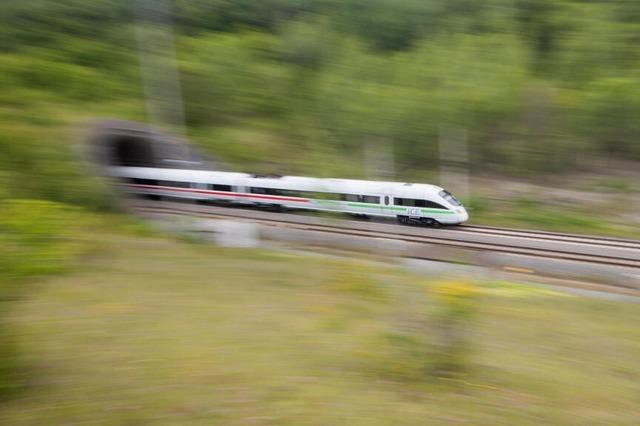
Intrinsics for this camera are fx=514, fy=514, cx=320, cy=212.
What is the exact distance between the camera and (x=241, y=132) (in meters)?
19.5

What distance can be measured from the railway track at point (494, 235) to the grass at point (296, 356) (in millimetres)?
3524

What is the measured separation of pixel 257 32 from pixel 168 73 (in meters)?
6.08

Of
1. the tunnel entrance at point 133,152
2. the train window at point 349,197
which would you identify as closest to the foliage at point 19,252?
the train window at point 349,197

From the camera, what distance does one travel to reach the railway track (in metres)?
11.5

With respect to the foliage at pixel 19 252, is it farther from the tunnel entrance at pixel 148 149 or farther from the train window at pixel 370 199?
the tunnel entrance at pixel 148 149

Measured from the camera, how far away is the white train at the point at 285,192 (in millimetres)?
13281

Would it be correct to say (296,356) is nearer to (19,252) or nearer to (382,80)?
(19,252)

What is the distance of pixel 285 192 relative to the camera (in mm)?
14547

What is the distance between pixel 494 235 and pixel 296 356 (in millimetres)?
10149

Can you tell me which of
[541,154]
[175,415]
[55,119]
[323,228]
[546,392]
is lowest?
[546,392]

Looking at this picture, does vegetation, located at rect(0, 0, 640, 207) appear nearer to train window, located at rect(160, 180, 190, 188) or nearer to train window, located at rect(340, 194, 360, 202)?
train window, located at rect(160, 180, 190, 188)

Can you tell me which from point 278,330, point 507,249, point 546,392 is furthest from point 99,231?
point 507,249

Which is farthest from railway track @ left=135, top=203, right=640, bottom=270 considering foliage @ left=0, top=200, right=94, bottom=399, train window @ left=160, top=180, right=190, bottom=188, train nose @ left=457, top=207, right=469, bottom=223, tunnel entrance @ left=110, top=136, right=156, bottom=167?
foliage @ left=0, top=200, right=94, bottom=399

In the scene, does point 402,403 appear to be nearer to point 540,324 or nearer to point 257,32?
point 540,324
